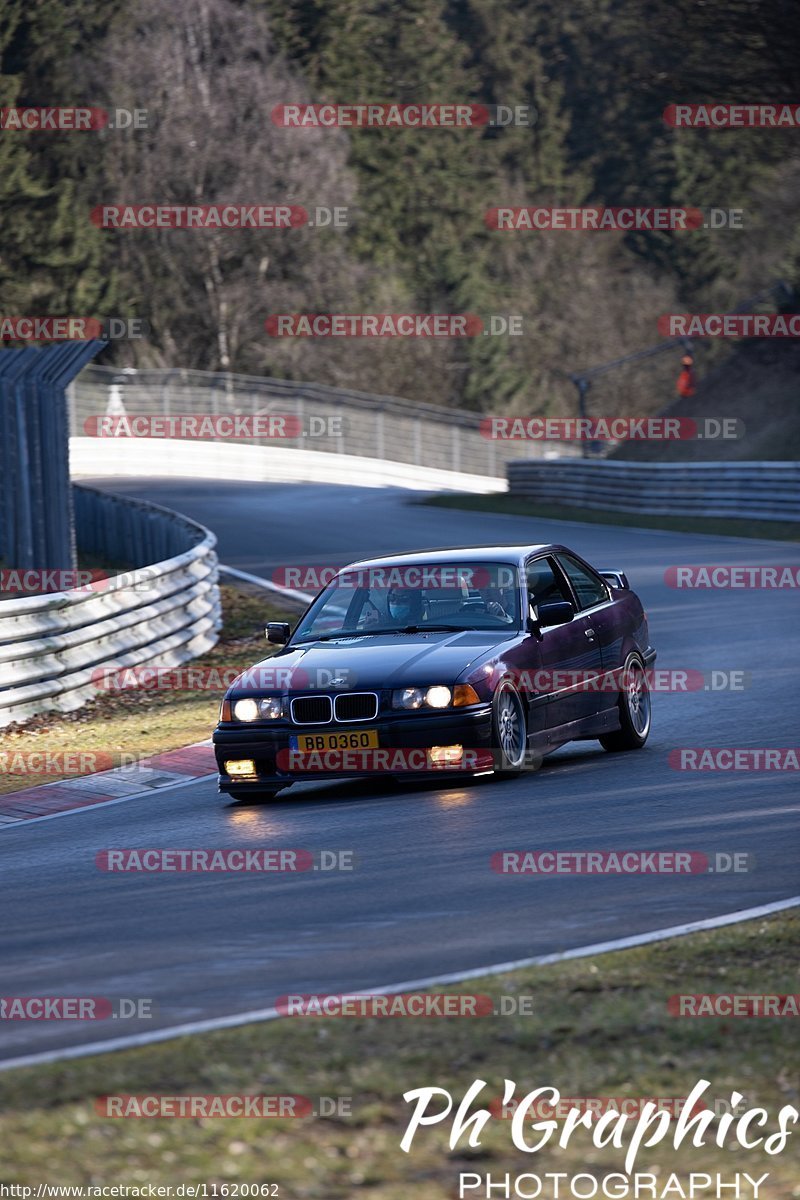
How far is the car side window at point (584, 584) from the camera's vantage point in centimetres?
1273

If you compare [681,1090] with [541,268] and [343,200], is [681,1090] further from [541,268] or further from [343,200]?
[541,268]

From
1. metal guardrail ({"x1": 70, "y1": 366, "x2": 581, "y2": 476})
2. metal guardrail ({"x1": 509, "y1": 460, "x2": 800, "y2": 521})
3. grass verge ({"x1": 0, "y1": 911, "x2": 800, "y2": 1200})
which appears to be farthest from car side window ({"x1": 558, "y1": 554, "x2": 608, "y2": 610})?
metal guardrail ({"x1": 70, "y1": 366, "x2": 581, "y2": 476})

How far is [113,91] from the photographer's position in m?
65.3

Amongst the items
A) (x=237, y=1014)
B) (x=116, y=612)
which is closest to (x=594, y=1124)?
(x=237, y=1014)

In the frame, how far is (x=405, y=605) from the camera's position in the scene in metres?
11.9

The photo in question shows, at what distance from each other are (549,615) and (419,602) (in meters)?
0.83

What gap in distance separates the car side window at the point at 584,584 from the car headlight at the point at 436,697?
203 cm

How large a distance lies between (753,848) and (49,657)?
7.91 m

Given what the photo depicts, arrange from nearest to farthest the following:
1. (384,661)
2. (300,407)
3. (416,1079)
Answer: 1. (416,1079)
2. (384,661)
3. (300,407)

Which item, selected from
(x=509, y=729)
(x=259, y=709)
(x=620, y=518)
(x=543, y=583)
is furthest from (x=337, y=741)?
(x=620, y=518)

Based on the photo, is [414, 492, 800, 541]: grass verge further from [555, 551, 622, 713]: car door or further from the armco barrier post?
[555, 551, 622, 713]: car door

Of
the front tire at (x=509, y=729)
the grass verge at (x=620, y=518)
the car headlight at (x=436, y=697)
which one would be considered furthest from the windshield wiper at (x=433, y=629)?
the grass verge at (x=620, y=518)

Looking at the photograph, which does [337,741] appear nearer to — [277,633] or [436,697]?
[436,697]

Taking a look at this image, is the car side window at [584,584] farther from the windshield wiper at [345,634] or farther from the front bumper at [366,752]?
the front bumper at [366,752]
